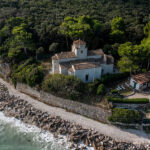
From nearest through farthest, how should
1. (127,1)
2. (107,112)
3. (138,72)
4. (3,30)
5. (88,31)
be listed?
(107,112), (138,72), (88,31), (3,30), (127,1)

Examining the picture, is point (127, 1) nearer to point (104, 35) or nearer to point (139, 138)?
point (104, 35)

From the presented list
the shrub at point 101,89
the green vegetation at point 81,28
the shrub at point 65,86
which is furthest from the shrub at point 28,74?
the shrub at point 101,89

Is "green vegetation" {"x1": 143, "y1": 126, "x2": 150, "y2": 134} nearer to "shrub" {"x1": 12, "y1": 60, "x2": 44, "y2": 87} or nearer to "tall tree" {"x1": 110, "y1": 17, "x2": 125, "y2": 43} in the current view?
"shrub" {"x1": 12, "y1": 60, "x2": 44, "y2": 87}

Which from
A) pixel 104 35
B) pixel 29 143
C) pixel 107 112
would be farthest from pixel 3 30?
pixel 107 112

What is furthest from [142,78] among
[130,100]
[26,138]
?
[26,138]

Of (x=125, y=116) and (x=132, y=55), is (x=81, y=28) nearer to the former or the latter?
(x=132, y=55)

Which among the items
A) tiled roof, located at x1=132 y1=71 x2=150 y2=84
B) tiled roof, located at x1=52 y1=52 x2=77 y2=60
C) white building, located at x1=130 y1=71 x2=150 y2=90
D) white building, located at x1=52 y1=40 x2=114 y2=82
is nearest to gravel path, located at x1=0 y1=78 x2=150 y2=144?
white building, located at x1=52 y1=40 x2=114 y2=82
